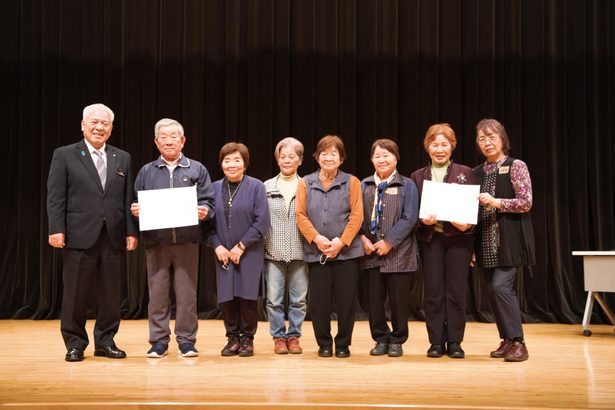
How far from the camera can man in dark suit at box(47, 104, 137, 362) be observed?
366 centimetres

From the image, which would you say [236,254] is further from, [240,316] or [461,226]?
[461,226]

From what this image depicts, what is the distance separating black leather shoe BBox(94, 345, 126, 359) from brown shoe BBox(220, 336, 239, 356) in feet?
2.01

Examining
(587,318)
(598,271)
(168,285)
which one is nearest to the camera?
(168,285)

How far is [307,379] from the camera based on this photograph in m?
3.09

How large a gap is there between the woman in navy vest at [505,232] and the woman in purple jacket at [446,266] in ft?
0.42

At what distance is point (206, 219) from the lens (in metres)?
3.83

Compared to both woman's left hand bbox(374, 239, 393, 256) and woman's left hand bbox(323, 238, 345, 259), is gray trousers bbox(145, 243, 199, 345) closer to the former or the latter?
woman's left hand bbox(323, 238, 345, 259)

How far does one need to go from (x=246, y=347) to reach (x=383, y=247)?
1.06m

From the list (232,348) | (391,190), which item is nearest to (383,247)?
(391,190)

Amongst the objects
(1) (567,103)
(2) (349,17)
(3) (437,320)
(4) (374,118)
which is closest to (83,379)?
(3) (437,320)

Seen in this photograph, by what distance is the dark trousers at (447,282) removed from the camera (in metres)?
3.74

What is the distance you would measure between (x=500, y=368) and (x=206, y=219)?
6.35 ft

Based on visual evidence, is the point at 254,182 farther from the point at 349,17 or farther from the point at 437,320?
the point at 349,17

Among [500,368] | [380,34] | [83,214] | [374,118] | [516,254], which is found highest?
[380,34]
